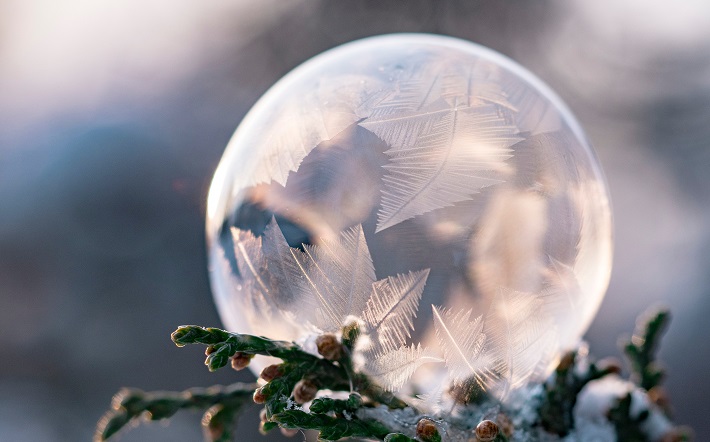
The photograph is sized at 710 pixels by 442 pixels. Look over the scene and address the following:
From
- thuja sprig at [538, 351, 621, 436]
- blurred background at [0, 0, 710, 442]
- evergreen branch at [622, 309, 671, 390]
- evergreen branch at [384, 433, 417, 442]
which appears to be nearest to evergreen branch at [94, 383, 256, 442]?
evergreen branch at [384, 433, 417, 442]

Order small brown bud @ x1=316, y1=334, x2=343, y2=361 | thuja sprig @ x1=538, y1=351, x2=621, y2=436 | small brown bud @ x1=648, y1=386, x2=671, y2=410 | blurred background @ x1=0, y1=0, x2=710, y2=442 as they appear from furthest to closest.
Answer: blurred background @ x1=0, y1=0, x2=710, y2=442 → small brown bud @ x1=648, y1=386, x2=671, y2=410 → thuja sprig @ x1=538, y1=351, x2=621, y2=436 → small brown bud @ x1=316, y1=334, x2=343, y2=361

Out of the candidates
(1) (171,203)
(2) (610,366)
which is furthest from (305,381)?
(1) (171,203)

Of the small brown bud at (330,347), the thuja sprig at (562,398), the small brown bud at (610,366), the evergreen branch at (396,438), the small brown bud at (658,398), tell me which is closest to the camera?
the evergreen branch at (396,438)

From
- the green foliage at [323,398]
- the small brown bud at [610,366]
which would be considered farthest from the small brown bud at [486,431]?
the small brown bud at [610,366]

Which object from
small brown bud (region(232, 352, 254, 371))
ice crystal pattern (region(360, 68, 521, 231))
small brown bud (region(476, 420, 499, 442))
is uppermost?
ice crystal pattern (region(360, 68, 521, 231))

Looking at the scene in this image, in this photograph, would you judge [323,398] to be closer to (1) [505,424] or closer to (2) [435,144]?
(1) [505,424]

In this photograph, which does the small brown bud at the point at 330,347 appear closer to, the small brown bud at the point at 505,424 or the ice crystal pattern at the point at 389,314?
the ice crystal pattern at the point at 389,314

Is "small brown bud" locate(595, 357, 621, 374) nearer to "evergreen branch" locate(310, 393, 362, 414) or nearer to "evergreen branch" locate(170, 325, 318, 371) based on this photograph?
"evergreen branch" locate(310, 393, 362, 414)
